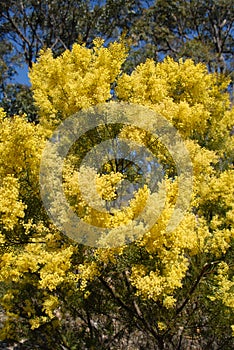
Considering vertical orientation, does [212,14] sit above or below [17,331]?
above

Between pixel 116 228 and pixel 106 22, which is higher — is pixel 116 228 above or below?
below

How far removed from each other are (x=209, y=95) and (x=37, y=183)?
3247mm

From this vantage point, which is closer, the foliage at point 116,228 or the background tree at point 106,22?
the foliage at point 116,228

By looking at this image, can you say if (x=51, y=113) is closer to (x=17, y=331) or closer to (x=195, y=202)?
(x=195, y=202)

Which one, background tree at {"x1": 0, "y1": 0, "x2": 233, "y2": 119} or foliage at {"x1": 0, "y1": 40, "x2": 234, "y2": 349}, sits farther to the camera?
background tree at {"x1": 0, "y1": 0, "x2": 233, "y2": 119}

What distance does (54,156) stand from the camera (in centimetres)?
425

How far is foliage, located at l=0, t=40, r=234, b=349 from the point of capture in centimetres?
392

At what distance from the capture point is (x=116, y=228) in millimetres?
3738

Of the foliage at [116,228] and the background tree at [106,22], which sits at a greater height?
the background tree at [106,22]

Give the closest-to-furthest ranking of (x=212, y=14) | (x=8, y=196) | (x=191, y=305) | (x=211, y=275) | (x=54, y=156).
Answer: (x=8, y=196) < (x=54, y=156) < (x=211, y=275) < (x=191, y=305) < (x=212, y=14)

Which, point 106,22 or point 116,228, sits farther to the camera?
point 106,22

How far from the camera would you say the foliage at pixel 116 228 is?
3.92 m

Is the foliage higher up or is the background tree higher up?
the background tree

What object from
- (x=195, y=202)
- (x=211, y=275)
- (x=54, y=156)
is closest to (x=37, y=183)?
(x=54, y=156)
